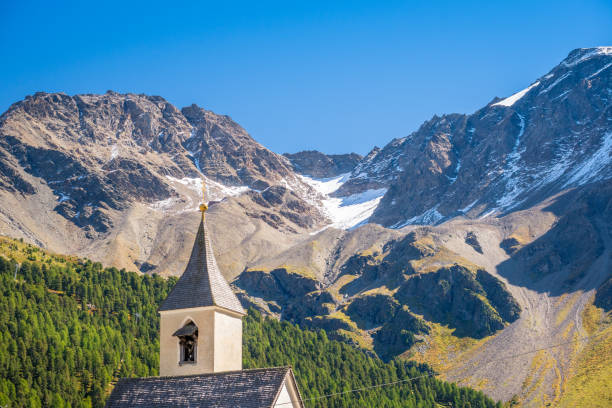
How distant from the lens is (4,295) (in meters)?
168

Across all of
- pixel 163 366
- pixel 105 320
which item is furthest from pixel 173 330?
pixel 105 320

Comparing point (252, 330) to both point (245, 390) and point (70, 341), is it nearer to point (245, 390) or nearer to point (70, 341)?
point (70, 341)

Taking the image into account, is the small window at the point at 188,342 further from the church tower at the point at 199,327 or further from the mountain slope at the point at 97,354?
the mountain slope at the point at 97,354

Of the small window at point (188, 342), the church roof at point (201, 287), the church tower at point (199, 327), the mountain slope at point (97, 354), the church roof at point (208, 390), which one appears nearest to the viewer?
the church roof at point (208, 390)

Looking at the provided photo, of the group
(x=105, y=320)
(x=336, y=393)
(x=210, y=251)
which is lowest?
(x=336, y=393)

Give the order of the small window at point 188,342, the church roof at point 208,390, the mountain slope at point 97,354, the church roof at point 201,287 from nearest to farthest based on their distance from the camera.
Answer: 1. the church roof at point 208,390
2. the small window at point 188,342
3. the church roof at point 201,287
4. the mountain slope at point 97,354

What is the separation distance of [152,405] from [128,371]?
116752mm

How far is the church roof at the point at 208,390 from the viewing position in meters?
32.2

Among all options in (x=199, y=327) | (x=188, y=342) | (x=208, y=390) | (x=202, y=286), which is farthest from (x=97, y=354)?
(x=208, y=390)

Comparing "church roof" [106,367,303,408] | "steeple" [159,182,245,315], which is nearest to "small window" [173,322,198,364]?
"steeple" [159,182,245,315]

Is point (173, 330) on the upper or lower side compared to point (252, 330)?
lower

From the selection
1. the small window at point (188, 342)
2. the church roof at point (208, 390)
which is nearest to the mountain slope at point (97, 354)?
the small window at point (188, 342)

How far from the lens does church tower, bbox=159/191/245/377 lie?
37781mm

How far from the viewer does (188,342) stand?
38.6 meters
